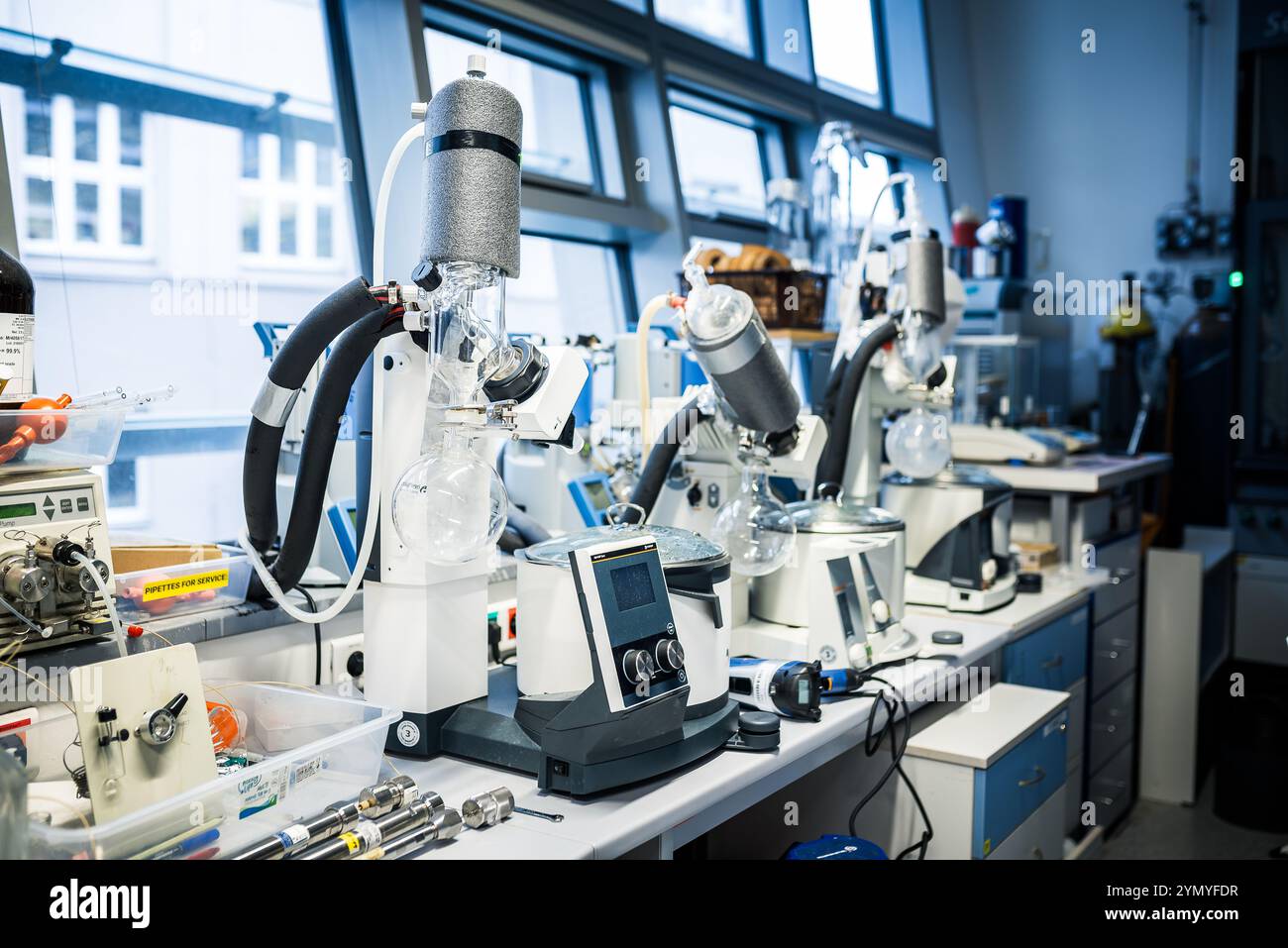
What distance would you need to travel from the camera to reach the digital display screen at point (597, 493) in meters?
2.39

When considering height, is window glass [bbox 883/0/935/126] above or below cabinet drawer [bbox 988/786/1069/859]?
above

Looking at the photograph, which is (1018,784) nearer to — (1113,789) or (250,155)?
(1113,789)

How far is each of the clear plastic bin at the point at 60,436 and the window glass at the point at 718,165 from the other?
2.67m

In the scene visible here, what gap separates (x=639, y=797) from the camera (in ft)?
4.55

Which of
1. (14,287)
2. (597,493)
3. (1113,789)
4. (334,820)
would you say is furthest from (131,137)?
(1113,789)

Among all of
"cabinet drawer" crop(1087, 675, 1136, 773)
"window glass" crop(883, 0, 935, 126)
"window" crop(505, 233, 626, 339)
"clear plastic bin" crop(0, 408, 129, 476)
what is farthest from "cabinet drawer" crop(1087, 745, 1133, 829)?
"window glass" crop(883, 0, 935, 126)

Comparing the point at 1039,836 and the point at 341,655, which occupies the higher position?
the point at 341,655

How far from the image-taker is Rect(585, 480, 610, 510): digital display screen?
7.86ft

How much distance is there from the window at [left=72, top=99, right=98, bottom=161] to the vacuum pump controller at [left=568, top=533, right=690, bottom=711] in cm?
150

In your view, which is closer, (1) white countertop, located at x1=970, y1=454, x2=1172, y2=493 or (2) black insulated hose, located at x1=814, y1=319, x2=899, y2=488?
(2) black insulated hose, located at x1=814, y1=319, x2=899, y2=488

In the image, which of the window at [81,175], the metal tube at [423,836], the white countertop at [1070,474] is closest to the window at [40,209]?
the window at [81,175]

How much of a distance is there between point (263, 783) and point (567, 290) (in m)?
2.44

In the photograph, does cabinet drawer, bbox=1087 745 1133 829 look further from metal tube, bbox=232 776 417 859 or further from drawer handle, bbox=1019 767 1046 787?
metal tube, bbox=232 776 417 859
